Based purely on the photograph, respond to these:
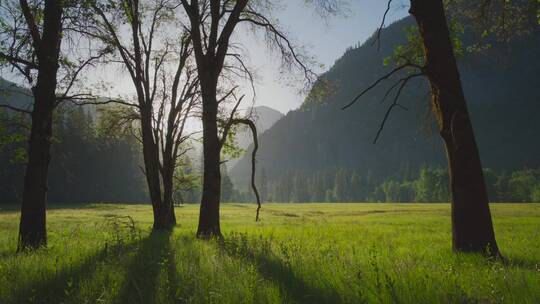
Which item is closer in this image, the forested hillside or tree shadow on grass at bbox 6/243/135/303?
tree shadow on grass at bbox 6/243/135/303

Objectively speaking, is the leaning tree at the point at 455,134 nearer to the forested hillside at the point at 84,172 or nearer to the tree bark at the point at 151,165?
the tree bark at the point at 151,165

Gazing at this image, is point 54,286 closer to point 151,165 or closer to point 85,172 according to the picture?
point 151,165

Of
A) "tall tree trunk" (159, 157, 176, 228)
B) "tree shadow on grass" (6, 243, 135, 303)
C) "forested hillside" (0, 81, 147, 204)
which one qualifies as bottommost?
"tree shadow on grass" (6, 243, 135, 303)

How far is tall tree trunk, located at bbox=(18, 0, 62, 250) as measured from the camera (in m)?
8.34

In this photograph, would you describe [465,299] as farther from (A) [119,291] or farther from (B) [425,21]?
(B) [425,21]

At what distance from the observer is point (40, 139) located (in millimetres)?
8500

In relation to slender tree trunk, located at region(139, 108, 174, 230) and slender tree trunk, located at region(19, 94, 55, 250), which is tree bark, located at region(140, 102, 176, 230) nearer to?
slender tree trunk, located at region(139, 108, 174, 230)

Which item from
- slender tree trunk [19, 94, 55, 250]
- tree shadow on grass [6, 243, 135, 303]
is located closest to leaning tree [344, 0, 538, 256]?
tree shadow on grass [6, 243, 135, 303]

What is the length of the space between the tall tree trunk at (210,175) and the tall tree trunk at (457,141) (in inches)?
238

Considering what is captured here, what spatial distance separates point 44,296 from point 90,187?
280 ft

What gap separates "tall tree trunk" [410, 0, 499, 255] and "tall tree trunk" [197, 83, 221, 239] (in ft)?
19.8

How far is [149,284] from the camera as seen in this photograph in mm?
4309

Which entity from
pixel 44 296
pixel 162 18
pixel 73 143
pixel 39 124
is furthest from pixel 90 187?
pixel 44 296

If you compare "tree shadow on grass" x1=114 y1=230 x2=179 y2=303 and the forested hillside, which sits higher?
the forested hillside
